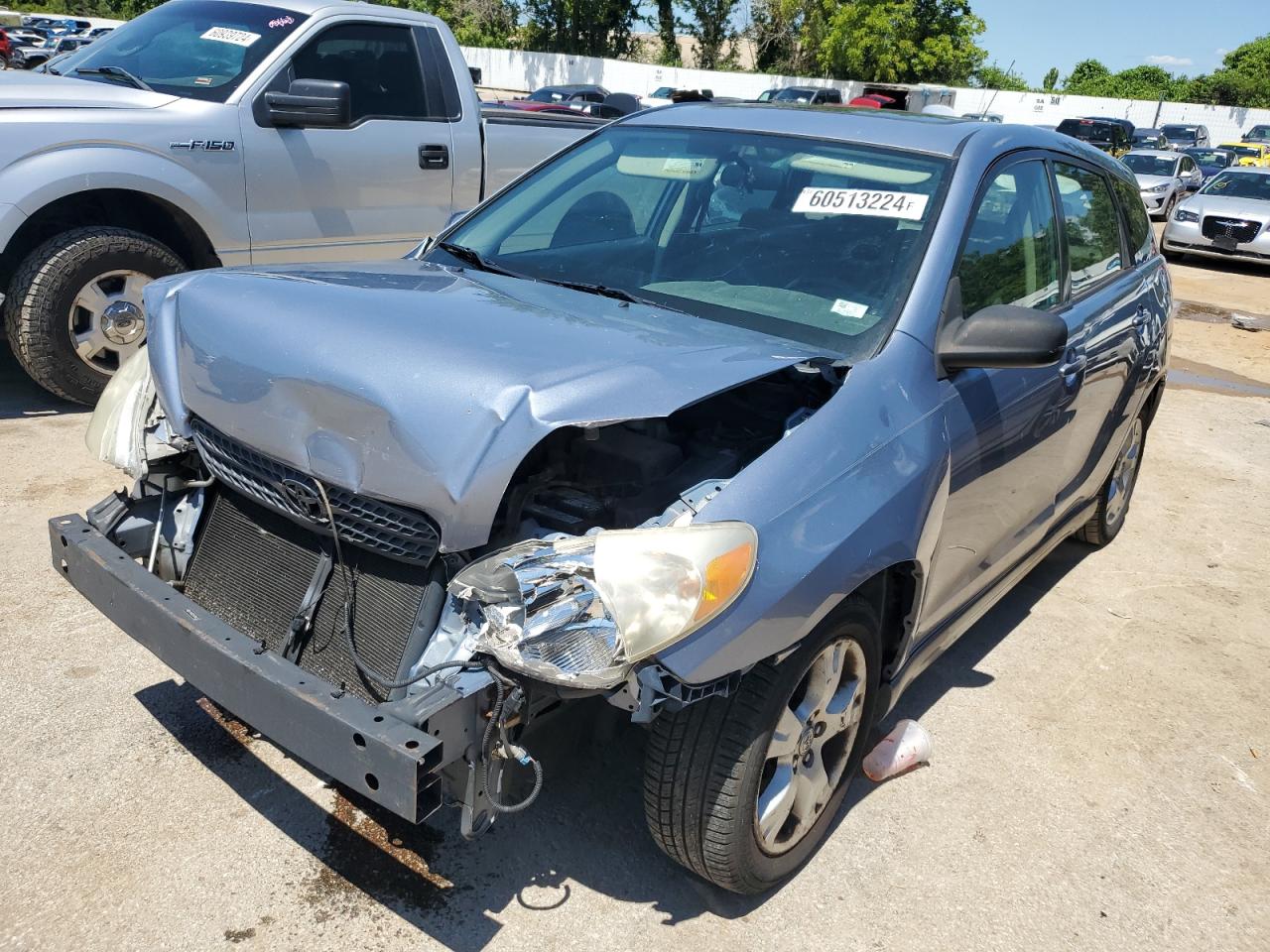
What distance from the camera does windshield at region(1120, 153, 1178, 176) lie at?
21.6 metres

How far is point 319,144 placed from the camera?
6074 mm

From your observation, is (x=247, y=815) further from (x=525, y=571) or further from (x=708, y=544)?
(x=708, y=544)

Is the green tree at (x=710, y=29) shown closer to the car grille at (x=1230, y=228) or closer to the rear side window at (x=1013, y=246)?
the car grille at (x=1230, y=228)

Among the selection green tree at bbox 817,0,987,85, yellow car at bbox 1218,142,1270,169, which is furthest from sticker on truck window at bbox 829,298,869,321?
green tree at bbox 817,0,987,85

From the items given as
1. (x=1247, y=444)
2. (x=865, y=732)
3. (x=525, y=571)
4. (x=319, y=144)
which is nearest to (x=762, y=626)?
(x=525, y=571)

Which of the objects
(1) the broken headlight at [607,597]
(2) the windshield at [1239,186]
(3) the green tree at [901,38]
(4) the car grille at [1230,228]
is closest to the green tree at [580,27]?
(3) the green tree at [901,38]

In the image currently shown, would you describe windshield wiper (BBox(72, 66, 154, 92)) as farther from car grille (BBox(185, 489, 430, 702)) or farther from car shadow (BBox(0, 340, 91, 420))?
car grille (BBox(185, 489, 430, 702))

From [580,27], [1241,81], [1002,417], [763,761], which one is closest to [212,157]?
[1002,417]

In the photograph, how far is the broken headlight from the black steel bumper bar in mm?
182

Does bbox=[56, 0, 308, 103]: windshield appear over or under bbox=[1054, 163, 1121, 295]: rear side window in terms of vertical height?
over

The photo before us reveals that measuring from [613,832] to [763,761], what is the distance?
0.67m

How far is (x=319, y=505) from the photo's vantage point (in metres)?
2.50

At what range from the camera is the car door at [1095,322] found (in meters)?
3.87

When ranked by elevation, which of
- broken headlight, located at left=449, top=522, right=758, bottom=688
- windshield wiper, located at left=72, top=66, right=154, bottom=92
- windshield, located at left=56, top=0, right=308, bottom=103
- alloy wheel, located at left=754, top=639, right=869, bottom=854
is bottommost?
alloy wheel, located at left=754, top=639, right=869, bottom=854
